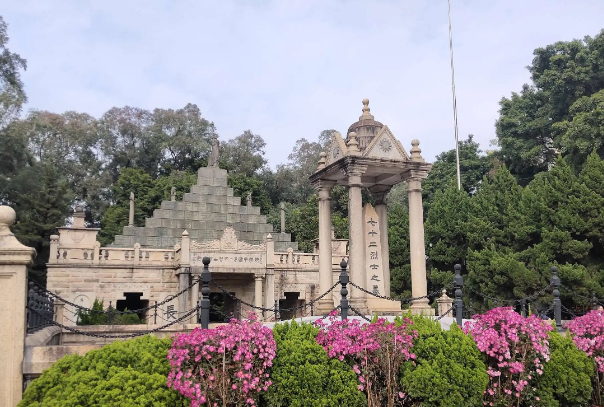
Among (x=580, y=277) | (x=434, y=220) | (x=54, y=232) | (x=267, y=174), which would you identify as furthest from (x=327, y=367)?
(x=267, y=174)

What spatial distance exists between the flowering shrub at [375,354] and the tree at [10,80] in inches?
1031

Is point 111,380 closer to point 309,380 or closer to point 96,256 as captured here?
point 309,380

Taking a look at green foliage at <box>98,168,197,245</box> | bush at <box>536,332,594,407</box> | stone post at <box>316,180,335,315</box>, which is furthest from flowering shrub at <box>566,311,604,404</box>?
green foliage at <box>98,168,197,245</box>

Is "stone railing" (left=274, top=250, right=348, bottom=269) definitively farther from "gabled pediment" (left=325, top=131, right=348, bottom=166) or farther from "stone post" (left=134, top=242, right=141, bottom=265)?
"gabled pediment" (left=325, top=131, right=348, bottom=166)

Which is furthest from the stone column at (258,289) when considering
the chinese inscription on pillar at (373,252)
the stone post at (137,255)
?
the chinese inscription on pillar at (373,252)

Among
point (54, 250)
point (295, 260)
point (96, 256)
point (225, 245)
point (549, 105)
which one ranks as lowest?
point (295, 260)

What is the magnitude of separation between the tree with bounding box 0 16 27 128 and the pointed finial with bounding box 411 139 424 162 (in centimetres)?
2199

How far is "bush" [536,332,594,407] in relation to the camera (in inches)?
275

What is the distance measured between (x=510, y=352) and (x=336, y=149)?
7.63m

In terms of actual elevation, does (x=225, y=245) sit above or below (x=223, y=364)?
above

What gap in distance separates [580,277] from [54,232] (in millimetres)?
25342

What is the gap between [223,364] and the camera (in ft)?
19.0

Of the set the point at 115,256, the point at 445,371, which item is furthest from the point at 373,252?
the point at 115,256

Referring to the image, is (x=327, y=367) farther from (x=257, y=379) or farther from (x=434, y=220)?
(x=434, y=220)
